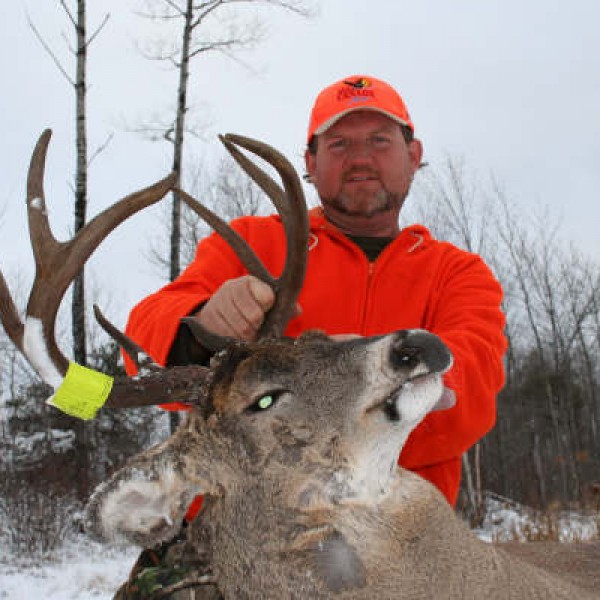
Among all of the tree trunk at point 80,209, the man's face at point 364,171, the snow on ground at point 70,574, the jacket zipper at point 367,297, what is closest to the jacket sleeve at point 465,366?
the jacket zipper at point 367,297

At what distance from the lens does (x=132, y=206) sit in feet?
7.20

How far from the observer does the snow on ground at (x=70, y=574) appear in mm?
7938

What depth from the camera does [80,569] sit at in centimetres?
908

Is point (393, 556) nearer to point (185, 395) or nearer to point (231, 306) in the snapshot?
point (185, 395)

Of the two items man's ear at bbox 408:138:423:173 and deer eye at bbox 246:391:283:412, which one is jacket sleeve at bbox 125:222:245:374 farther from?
man's ear at bbox 408:138:423:173

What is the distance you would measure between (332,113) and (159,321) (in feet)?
5.11

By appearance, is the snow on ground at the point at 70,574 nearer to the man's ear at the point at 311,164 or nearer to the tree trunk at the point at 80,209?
the tree trunk at the point at 80,209

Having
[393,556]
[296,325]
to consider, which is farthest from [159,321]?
[393,556]

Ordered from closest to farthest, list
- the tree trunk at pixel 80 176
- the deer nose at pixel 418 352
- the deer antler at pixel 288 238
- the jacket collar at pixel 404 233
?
the deer nose at pixel 418 352, the deer antler at pixel 288 238, the jacket collar at pixel 404 233, the tree trunk at pixel 80 176

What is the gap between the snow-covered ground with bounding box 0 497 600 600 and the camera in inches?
313

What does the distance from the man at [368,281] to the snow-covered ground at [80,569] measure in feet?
17.3

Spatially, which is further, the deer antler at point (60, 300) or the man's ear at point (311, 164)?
the man's ear at point (311, 164)

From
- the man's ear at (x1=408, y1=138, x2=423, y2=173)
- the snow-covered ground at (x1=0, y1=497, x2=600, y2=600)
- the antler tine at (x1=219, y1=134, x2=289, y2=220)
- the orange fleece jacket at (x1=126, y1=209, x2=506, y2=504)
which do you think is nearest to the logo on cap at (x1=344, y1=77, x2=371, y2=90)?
the man's ear at (x1=408, y1=138, x2=423, y2=173)

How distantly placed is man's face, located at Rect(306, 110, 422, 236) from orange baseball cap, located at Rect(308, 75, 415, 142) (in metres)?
0.07
